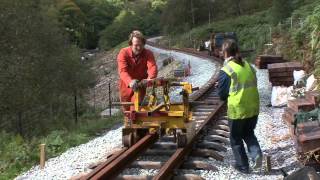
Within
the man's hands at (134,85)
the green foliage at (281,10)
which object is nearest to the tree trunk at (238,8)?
the green foliage at (281,10)

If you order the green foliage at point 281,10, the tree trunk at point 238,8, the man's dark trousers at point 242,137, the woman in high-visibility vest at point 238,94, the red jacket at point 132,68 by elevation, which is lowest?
the man's dark trousers at point 242,137

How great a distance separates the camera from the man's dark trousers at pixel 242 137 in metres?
7.48

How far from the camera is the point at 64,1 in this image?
106 m

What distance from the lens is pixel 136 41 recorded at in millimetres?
8750

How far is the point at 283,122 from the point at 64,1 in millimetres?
98642

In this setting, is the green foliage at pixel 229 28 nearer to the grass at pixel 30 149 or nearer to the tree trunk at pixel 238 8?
the tree trunk at pixel 238 8

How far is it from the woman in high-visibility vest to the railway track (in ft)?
1.61

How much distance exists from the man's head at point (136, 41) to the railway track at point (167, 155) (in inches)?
56.2

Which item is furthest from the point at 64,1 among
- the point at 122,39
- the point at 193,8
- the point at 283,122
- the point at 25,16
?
the point at 283,122

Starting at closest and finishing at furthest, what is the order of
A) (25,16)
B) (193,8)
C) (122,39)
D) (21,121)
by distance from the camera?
(21,121), (25,16), (193,8), (122,39)

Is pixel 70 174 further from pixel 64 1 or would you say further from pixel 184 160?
pixel 64 1

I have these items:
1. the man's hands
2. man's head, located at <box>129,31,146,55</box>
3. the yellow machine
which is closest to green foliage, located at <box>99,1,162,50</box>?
man's head, located at <box>129,31,146,55</box>

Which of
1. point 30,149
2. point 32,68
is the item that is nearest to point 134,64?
point 30,149

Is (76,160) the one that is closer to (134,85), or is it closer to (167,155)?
(167,155)
